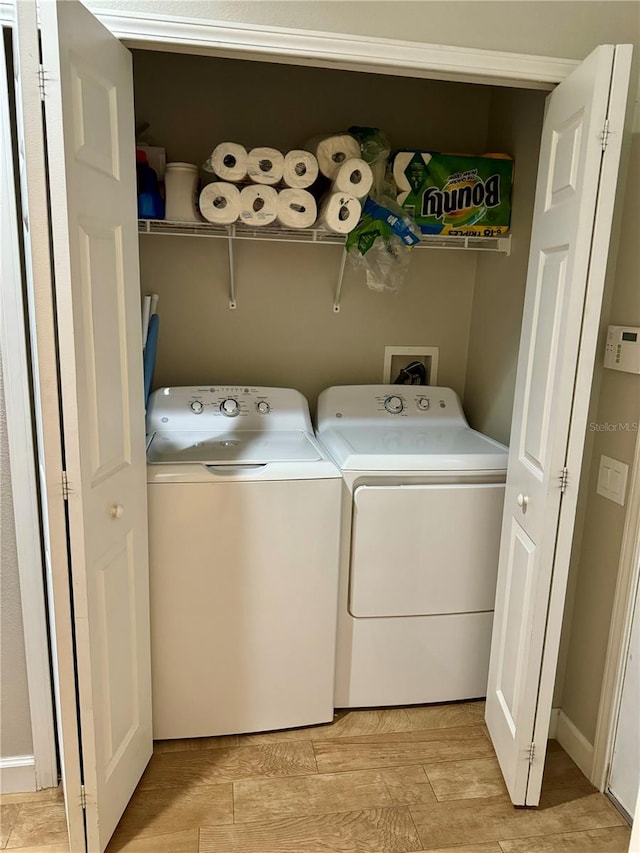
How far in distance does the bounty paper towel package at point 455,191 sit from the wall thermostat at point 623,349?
0.77 m

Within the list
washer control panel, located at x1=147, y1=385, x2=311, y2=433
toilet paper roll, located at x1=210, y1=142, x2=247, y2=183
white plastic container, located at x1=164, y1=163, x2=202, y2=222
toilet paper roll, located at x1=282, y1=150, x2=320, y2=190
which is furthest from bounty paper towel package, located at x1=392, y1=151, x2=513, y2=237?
washer control panel, located at x1=147, y1=385, x2=311, y2=433

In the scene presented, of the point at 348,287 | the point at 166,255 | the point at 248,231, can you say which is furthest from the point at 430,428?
the point at 166,255

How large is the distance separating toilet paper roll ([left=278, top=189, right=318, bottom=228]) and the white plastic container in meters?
0.29

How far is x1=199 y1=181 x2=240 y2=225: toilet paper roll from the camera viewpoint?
1996 mm

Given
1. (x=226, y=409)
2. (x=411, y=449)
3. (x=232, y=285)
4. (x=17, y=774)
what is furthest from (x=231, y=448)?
(x=17, y=774)

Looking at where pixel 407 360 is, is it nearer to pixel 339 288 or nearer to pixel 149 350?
pixel 339 288

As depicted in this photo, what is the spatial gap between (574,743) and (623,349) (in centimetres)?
126

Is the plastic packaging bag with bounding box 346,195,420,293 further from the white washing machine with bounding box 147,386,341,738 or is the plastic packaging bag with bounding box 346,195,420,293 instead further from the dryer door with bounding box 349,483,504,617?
the dryer door with bounding box 349,483,504,617

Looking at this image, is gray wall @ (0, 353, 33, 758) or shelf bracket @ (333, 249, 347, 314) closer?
gray wall @ (0, 353, 33, 758)

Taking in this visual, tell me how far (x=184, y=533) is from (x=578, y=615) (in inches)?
49.7

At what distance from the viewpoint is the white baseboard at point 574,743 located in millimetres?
1915

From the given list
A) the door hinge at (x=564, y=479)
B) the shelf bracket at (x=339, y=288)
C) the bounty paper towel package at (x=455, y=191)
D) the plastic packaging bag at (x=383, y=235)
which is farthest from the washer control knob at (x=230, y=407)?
the door hinge at (x=564, y=479)

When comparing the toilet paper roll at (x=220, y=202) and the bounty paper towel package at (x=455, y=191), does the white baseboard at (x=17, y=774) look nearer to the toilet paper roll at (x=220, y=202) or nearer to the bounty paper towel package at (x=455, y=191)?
the toilet paper roll at (x=220, y=202)

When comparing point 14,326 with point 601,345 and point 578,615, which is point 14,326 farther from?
point 578,615
